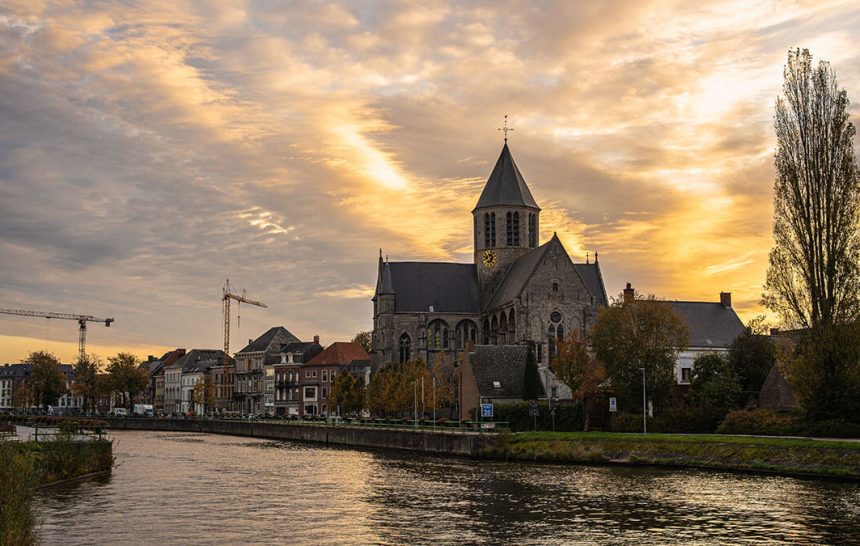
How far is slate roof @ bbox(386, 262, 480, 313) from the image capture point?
428ft

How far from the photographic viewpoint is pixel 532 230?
436 ft

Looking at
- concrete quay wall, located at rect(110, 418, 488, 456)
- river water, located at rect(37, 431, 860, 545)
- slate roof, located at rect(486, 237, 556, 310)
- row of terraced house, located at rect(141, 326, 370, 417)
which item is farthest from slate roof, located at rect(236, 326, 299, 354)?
river water, located at rect(37, 431, 860, 545)

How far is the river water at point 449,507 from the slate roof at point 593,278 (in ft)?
231

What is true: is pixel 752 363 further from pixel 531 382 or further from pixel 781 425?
pixel 781 425

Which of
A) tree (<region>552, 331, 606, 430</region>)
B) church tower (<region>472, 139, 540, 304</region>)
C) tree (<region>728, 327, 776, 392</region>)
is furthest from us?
church tower (<region>472, 139, 540, 304</region>)

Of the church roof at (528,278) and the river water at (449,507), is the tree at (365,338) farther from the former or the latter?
the river water at (449,507)

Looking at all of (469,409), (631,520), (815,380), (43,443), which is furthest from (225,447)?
(631,520)

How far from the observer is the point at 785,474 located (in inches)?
1906

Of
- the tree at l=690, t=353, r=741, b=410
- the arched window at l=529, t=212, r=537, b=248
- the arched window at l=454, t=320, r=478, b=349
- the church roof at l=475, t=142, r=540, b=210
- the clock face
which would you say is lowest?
the tree at l=690, t=353, r=741, b=410

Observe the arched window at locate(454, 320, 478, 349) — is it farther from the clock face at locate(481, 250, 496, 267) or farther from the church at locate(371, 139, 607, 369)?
the clock face at locate(481, 250, 496, 267)

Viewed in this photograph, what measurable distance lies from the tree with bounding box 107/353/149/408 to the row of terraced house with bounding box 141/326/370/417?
1082cm

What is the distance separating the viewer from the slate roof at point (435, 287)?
428ft

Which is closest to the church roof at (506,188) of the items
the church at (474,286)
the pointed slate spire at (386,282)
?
the church at (474,286)

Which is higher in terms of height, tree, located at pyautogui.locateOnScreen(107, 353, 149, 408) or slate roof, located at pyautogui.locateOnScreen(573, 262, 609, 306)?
slate roof, located at pyautogui.locateOnScreen(573, 262, 609, 306)
